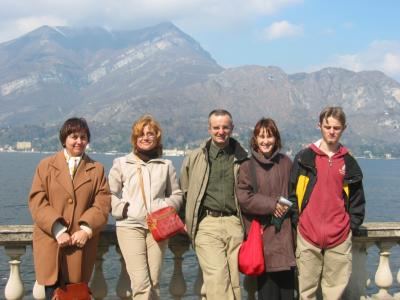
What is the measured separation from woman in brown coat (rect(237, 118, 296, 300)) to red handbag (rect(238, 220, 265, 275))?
0.30 ft

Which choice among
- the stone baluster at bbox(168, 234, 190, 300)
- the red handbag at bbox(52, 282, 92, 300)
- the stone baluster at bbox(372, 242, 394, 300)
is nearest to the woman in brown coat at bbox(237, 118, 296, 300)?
the stone baluster at bbox(168, 234, 190, 300)

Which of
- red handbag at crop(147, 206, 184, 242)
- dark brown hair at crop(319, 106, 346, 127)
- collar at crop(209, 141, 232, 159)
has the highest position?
dark brown hair at crop(319, 106, 346, 127)

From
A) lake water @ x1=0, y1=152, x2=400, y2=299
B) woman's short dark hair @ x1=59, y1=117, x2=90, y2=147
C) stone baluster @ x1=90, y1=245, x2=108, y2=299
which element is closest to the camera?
woman's short dark hair @ x1=59, y1=117, x2=90, y2=147

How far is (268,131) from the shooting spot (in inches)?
237

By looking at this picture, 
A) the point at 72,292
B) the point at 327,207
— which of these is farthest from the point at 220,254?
the point at 72,292

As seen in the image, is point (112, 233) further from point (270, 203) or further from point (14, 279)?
point (270, 203)

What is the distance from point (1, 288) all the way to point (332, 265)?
1644 cm

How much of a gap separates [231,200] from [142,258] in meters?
1.21

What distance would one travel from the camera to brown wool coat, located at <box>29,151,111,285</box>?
5.50m

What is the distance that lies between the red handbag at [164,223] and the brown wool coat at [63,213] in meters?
0.52

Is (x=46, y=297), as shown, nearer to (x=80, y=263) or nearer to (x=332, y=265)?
(x=80, y=263)

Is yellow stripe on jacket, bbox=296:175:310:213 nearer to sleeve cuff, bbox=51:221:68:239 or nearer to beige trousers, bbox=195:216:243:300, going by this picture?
Answer: beige trousers, bbox=195:216:243:300

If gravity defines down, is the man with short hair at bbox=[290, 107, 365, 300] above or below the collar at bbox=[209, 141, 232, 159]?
below

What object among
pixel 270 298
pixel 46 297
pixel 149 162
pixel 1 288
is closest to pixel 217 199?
pixel 149 162
